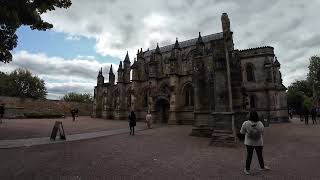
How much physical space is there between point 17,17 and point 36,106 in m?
38.8

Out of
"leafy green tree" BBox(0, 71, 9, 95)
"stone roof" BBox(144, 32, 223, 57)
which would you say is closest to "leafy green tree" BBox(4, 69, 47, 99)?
"leafy green tree" BBox(0, 71, 9, 95)

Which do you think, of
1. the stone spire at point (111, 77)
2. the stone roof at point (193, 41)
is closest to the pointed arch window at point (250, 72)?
the stone roof at point (193, 41)

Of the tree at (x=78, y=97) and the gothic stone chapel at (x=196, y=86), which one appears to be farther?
the tree at (x=78, y=97)

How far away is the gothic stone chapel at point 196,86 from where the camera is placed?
1519cm

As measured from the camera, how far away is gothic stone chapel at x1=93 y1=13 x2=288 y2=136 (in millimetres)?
15188

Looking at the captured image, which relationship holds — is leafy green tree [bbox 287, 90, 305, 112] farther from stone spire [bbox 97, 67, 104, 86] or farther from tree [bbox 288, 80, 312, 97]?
stone spire [bbox 97, 67, 104, 86]

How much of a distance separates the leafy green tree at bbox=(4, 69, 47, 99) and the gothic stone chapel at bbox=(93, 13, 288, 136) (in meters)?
32.2

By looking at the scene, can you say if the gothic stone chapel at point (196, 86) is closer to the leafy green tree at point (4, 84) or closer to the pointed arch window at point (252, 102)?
the pointed arch window at point (252, 102)

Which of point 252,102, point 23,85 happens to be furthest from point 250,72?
point 23,85

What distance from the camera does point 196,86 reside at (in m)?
18.0

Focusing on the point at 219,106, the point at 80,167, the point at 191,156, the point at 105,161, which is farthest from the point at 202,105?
the point at 80,167

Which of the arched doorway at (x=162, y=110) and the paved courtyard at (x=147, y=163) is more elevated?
the arched doorway at (x=162, y=110)

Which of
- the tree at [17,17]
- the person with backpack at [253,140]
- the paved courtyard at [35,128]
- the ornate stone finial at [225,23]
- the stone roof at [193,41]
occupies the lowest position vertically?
the paved courtyard at [35,128]

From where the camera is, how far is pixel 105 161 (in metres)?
8.54
